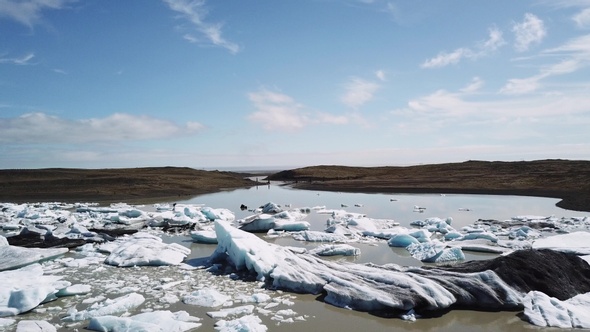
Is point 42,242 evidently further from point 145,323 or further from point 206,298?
point 145,323

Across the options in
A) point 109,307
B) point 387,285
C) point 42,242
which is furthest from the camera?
point 42,242

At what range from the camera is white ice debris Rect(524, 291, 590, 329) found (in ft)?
17.1

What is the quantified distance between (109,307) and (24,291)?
4.24 feet

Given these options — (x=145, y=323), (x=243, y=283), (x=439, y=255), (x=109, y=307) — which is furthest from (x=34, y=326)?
(x=439, y=255)

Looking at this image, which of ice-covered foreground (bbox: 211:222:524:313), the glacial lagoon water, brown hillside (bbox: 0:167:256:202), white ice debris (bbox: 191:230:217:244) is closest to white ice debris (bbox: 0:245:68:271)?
the glacial lagoon water

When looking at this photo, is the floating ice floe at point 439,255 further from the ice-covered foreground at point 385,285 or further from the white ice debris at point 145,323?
the white ice debris at point 145,323

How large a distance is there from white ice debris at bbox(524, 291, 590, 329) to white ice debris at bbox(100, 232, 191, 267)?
21.3ft

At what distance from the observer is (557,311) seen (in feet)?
17.8

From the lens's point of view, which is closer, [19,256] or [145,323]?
[145,323]

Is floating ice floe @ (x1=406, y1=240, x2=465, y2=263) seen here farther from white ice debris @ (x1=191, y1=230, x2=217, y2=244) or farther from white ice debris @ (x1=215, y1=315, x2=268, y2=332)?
white ice debris @ (x1=191, y1=230, x2=217, y2=244)

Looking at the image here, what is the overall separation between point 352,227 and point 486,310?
24.2 ft

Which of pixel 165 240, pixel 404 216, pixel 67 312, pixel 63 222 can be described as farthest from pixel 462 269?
pixel 63 222

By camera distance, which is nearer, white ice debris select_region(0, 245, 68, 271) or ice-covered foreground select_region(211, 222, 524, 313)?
ice-covered foreground select_region(211, 222, 524, 313)

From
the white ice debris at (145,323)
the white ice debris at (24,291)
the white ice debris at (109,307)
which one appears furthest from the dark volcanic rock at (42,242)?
the white ice debris at (145,323)
